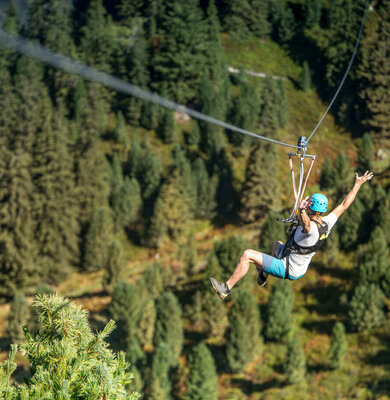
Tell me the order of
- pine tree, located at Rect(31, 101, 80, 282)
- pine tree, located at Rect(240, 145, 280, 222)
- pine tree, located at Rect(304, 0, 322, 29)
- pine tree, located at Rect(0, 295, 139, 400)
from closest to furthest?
pine tree, located at Rect(0, 295, 139, 400)
pine tree, located at Rect(31, 101, 80, 282)
pine tree, located at Rect(240, 145, 280, 222)
pine tree, located at Rect(304, 0, 322, 29)

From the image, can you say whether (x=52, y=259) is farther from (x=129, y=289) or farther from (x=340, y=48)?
(x=340, y=48)

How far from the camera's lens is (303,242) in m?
15.7

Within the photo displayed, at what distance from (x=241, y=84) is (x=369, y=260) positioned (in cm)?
5744

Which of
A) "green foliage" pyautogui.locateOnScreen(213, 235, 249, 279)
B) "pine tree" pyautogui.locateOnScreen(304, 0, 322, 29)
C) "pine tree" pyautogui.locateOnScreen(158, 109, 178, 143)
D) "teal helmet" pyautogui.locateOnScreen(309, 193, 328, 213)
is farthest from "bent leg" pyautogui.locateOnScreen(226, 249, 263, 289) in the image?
"pine tree" pyautogui.locateOnScreen(304, 0, 322, 29)

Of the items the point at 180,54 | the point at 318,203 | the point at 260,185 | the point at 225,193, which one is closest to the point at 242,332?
the point at 260,185

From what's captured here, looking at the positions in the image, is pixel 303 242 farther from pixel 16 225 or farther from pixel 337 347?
pixel 16 225

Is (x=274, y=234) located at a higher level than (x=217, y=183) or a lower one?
higher

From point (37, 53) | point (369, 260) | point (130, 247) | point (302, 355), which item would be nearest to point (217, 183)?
point (130, 247)

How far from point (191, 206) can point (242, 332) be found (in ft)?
88.0

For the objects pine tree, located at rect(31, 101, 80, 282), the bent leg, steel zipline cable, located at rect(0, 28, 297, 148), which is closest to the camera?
steel zipline cable, located at rect(0, 28, 297, 148)

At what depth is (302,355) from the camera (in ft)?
201

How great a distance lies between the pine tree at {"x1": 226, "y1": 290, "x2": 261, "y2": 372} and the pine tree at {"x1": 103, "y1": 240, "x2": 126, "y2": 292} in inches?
559

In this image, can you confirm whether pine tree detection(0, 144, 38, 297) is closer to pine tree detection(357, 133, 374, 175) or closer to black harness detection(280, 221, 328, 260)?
pine tree detection(357, 133, 374, 175)

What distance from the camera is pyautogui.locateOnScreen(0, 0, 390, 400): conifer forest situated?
61188 mm
